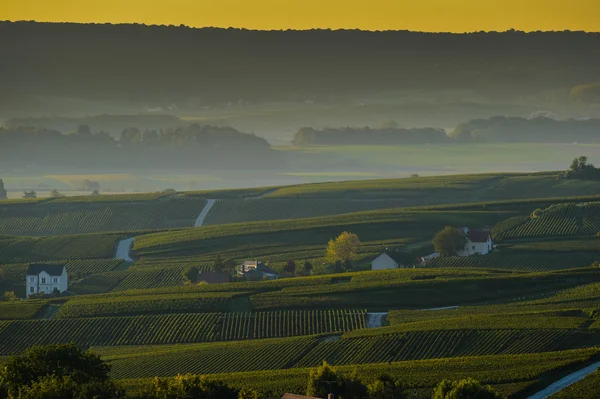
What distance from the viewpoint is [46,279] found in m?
98.4

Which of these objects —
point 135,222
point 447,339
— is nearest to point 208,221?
point 135,222

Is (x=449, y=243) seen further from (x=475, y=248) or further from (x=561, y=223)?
(x=561, y=223)

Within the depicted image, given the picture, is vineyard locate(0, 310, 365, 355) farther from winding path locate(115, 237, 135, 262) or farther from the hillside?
winding path locate(115, 237, 135, 262)

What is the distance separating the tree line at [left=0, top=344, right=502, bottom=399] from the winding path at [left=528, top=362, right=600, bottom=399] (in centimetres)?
385

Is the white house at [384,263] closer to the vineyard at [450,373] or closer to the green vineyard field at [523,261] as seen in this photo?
the green vineyard field at [523,261]

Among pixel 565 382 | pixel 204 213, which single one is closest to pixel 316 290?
pixel 565 382

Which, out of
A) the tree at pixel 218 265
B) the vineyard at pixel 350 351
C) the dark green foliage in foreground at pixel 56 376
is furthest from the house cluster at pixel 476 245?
the dark green foliage in foreground at pixel 56 376

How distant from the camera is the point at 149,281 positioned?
98125 millimetres

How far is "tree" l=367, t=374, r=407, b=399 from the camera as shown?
170ft

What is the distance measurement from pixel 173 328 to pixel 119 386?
2394 centimetres

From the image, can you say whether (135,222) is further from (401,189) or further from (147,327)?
(147,327)

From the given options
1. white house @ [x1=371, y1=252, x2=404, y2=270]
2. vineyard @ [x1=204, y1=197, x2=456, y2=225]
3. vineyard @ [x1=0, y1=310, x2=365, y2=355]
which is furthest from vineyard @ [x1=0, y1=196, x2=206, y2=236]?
vineyard @ [x1=0, y1=310, x2=365, y2=355]

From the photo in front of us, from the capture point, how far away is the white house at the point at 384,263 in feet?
331

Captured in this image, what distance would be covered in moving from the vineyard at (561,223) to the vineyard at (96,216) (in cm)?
3631
